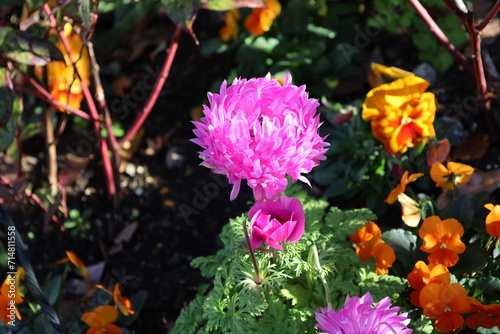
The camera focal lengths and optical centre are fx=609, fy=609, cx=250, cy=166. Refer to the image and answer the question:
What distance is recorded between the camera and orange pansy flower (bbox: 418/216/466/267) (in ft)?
4.80

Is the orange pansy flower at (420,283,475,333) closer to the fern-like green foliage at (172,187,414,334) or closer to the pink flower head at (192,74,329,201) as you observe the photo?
the fern-like green foliage at (172,187,414,334)

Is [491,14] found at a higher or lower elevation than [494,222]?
higher

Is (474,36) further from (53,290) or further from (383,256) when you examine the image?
(53,290)

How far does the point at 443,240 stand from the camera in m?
1.48

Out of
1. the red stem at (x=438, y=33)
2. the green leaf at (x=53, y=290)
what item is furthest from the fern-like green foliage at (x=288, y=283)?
the red stem at (x=438, y=33)

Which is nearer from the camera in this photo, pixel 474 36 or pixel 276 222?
pixel 276 222

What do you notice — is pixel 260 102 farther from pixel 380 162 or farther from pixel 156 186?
pixel 156 186

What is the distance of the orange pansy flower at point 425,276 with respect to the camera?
142 cm

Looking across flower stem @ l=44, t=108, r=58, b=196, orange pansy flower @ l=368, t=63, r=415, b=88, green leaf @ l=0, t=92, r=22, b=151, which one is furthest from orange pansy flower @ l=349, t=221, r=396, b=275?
flower stem @ l=44, t=108, r=58, b=196

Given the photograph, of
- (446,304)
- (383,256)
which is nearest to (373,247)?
(383,256)

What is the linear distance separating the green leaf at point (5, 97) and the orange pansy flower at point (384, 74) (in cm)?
115

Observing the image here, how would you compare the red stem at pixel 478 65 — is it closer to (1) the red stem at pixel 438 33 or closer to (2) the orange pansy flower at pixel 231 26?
(1) the red stem at pixel 438 33

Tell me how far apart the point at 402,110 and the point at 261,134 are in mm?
794

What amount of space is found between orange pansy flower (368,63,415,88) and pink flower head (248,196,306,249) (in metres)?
0.86
